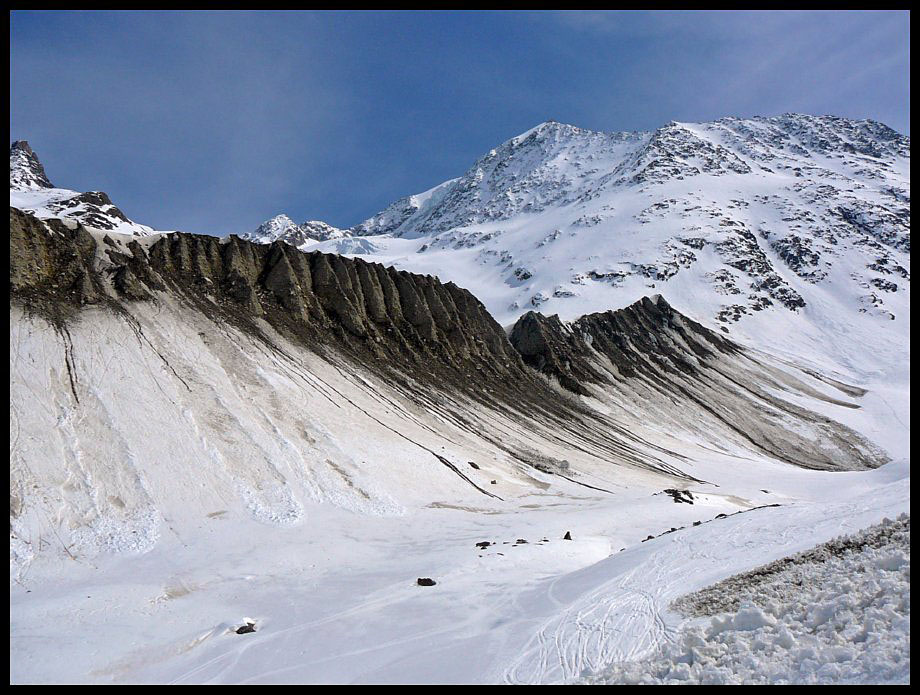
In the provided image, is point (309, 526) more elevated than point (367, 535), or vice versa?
point (309, 526)

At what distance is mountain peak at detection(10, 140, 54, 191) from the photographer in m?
166

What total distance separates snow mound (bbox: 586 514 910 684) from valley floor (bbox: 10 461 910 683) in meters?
0.74

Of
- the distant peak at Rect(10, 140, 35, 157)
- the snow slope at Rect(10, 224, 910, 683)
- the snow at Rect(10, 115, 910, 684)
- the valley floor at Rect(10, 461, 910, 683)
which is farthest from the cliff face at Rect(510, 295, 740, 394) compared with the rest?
the distant peak at Rect(10, 140, 35, 157)

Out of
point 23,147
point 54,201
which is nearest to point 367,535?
point 54,201

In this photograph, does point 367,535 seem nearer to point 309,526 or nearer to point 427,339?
point 309,526

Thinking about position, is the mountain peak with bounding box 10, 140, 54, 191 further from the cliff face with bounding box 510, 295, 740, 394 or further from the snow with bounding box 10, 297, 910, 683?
the snow with bounding box 10, 297, 910, 683

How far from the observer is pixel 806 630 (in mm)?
7441

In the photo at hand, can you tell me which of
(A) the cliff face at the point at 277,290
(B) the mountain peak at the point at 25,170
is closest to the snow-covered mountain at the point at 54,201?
(B) the mountain peak at the point at 25,170

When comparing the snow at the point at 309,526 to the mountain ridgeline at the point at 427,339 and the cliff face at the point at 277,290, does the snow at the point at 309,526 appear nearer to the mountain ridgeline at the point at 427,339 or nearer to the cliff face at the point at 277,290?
the mountain ridgeline at the point at 427,339

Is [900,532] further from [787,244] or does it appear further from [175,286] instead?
[787,244]

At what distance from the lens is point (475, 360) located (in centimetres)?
5403

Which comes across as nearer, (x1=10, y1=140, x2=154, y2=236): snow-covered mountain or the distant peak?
(x1=10, y1=140, x2=154, y2=236): snow-covered mountain

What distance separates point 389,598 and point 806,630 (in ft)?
29.8

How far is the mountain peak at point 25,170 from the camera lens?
166125 millimetres
